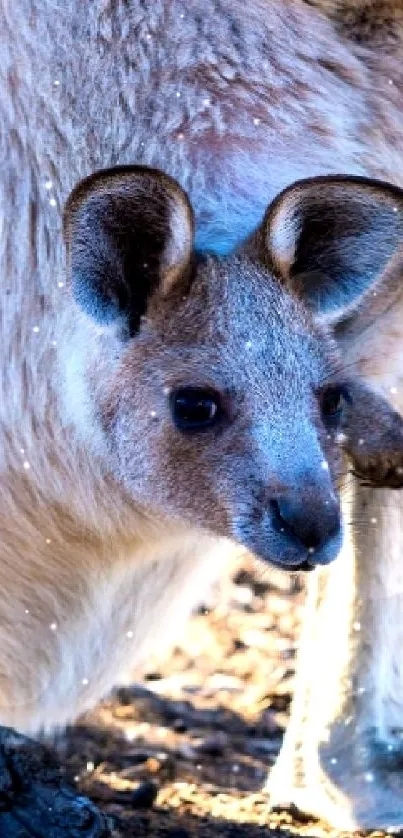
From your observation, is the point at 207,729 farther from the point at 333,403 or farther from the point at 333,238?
the point at 333,238

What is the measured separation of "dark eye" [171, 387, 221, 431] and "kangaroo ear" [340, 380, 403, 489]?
1.70ft

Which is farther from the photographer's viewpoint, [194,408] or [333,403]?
[333,403]

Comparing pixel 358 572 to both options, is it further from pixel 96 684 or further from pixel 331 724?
pixel 96 684

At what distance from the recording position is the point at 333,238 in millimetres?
3859

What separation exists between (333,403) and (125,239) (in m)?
0.50

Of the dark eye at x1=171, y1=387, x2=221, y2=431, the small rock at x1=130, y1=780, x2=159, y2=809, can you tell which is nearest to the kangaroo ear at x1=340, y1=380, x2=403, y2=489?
the dark eye at x1=171, y1=387, x2=221, y2=431

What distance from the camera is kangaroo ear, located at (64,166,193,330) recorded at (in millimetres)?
3559

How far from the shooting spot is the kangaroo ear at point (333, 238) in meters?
3.70

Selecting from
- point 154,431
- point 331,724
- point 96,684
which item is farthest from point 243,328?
point 331,724

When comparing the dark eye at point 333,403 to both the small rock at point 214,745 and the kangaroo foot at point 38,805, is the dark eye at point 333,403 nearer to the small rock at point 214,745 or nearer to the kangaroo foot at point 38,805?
the kangaroo foot at point 38,805

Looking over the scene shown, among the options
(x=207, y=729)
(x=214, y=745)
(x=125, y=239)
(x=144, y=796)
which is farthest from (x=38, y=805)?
(x=207, y=729)

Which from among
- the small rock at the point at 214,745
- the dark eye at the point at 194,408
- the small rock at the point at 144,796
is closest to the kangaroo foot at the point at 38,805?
the dark eye at the point at 194,408

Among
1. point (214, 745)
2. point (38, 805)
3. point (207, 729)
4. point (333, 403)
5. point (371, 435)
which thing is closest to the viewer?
point (38, 805)

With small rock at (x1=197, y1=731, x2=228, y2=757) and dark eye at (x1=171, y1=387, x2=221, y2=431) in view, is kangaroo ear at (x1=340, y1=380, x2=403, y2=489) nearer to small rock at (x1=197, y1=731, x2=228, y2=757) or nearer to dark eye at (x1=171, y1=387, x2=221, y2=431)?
dark eye at (x1=171, y1=387, x2=221, y2=431)
